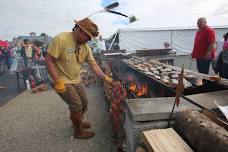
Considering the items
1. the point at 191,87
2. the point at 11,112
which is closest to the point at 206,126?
the point at 191,87

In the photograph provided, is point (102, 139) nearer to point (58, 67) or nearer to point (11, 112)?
point (58, 67)

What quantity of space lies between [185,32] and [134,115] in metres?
15.5

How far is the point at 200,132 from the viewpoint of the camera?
6.80 ft

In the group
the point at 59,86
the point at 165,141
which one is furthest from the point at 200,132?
the point at 59,86

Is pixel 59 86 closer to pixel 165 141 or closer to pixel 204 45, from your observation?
pixel 165 141

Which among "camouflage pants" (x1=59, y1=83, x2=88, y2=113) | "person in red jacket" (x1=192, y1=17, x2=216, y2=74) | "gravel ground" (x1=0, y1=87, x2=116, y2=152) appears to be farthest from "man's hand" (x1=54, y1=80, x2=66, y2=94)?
"person in red jacket" (x1=192, y1=17, x2=216, y2=74)

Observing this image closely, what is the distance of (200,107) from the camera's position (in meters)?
2.77

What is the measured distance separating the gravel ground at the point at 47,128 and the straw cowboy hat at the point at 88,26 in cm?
186

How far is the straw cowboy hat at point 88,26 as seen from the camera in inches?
151

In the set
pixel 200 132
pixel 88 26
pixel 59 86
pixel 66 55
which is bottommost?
pixel 200 132

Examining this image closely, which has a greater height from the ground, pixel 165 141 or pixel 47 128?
pixel 165 141

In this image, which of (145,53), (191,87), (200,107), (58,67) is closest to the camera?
(200,107)

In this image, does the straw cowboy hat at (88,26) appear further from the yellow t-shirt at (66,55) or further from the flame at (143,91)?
the flame at (143,91)

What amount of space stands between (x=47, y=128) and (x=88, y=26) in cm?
245
